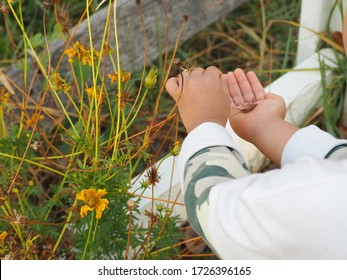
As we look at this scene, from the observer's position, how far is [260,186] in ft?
3.18

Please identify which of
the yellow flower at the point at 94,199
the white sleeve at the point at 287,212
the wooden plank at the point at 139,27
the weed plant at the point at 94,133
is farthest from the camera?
the wooden plank at the point at 139,27

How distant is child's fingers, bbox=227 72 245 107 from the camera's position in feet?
4.30

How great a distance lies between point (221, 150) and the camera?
3.57 ft

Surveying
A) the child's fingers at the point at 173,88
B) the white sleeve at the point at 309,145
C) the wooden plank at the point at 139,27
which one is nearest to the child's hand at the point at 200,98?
the child's fingers at the point at 173,88

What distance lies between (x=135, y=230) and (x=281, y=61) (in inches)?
44.0

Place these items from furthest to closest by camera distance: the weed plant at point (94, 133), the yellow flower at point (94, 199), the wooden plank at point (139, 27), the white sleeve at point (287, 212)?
the wooden plank at point (139, 27) → the weed plant at point (94, 133) → the yellow flower at point (94, 199) → the white sleeve at point (287, 212)

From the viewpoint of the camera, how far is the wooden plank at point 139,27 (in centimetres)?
176

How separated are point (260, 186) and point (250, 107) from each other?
35cm

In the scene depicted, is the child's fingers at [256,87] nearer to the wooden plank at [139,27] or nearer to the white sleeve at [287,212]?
the white sleeve at [287,212]

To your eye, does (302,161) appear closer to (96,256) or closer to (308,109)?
(96,256)

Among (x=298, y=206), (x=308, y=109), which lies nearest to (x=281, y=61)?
(x=308, y=109)

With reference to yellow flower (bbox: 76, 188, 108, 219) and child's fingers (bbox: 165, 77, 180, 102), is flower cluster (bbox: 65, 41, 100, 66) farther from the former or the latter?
yellow flower (bbox: 76, 188, 108, 219)

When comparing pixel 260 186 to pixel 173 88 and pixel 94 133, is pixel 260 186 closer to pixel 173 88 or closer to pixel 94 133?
→ pixel 173 88

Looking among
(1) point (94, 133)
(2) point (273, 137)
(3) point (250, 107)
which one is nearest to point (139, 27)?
(1) point (94, 133)
